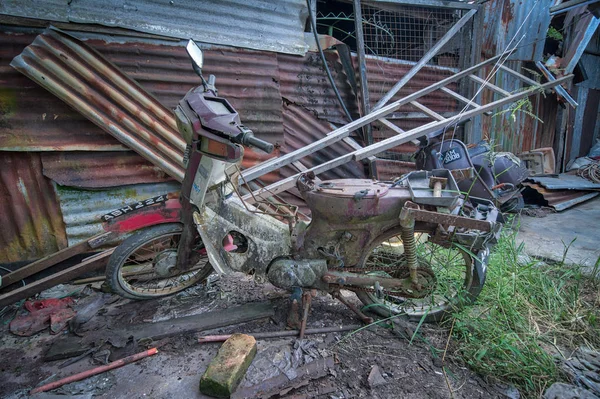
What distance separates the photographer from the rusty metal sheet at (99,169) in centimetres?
296

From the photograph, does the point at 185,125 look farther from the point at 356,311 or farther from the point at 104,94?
the point at 356,311

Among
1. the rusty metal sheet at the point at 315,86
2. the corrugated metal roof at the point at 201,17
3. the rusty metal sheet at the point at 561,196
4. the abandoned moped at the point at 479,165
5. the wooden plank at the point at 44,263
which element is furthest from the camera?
the rusty metal sheet at the point at 561,196

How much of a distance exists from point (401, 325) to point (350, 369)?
1.88 feet

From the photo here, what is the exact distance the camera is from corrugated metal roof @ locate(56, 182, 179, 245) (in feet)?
10.1

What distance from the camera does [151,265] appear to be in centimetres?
271

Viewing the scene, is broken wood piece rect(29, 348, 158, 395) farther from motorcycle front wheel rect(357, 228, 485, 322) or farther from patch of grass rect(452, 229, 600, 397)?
patch of grass rect(452, 229, 600, 397)

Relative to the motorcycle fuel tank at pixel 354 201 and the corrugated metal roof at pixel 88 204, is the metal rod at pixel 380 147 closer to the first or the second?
the motorcycle fuel tank at pixel 354 201

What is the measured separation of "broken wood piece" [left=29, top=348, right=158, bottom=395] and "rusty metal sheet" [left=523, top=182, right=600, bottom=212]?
582 centimetres

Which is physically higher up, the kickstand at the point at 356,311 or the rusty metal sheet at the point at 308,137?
the rusty metal sheet at the point at 308,137

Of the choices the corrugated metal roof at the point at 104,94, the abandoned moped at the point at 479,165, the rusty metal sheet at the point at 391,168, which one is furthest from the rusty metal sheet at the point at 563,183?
the corrugated metal roof at the point at 104,94

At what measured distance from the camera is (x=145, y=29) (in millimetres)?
3170

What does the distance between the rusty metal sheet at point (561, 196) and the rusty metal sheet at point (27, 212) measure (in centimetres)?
653

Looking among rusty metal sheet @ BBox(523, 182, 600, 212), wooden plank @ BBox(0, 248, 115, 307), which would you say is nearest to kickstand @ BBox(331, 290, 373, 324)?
wooden plank @ BBox(0, 248, 115, 307)

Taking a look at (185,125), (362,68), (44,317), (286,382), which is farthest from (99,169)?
(362,68)
